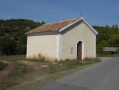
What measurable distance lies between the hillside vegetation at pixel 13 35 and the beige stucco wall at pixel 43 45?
14327 millimetres

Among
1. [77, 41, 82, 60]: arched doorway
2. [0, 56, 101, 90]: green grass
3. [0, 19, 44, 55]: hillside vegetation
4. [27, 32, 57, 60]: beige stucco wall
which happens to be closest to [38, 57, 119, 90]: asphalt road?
[0, 56, 101, 90]: green grass

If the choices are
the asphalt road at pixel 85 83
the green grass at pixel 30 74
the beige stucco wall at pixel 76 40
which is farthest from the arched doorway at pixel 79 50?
the asphalt road at pixel 85 83

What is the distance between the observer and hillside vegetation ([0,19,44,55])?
3330 centimetres

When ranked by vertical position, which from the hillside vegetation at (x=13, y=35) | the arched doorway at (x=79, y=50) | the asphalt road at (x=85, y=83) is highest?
the hillside vegetation at (x=13, y=35)

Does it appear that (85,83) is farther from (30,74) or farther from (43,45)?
(43,45)

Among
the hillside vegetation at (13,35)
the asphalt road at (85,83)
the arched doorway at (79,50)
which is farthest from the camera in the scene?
the hillside vegetation at (13,35)

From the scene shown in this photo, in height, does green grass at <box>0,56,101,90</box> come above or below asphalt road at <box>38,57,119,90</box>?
above

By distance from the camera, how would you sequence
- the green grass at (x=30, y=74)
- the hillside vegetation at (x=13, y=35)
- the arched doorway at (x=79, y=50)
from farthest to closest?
the hillside vegetation at (x=13, y=35) → the arched doorway at (x=79, y=50) → the green grass at (x=30, y=74)

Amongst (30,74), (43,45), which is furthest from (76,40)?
(30,74)

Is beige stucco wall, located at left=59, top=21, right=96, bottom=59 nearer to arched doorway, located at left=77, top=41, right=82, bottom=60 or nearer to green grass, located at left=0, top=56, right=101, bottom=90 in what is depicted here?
arched doorway, located at left=77, top=41, right=82, bottom=60

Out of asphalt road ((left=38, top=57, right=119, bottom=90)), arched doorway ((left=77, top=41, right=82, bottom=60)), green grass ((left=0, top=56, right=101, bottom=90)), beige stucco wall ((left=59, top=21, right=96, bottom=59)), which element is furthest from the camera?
Answer: arched doorway ((left=77, top=41, right=82, bottom=60))

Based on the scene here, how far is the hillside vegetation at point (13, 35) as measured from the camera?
3330 centimetres

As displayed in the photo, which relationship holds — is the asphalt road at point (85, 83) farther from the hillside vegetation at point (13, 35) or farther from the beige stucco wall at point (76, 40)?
the hillside vegetation at point (13, 35)

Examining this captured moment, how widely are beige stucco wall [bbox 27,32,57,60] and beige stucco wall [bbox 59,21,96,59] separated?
91 centimetres
